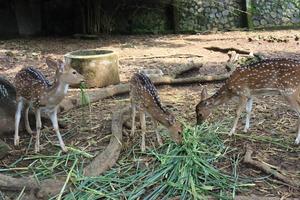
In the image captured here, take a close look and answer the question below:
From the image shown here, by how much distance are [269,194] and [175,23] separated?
1222 cm

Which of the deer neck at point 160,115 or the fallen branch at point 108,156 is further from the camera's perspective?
the deer neck at point 160,115

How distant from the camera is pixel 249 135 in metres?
5.64

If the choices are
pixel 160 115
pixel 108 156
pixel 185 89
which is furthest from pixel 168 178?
pixel 185 89

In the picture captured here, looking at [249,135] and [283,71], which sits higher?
[283,71]

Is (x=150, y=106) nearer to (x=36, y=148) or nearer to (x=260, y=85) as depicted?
(x=36, y=148)

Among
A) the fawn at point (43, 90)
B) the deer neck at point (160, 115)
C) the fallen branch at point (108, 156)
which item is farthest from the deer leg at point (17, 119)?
the deer neck at point (160, 115)

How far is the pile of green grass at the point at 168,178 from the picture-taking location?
437 centimetres

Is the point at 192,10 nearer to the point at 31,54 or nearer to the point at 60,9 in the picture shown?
the point at 60,9

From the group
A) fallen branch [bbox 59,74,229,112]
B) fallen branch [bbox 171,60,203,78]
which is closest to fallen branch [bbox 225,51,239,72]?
fallen branch [bbox 171,60,203,78]

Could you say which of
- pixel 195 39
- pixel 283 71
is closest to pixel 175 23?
pixel 195 39

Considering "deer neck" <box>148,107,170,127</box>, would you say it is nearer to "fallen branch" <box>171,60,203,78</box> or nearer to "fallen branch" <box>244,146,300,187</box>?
"fallen branch" <box>244,146,300,187</box>

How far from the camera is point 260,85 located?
5758 millimetres

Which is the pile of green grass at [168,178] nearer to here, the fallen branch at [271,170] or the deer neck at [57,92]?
the fallen branch at [271,170]

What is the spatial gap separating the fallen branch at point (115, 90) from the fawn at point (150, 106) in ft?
4.96
